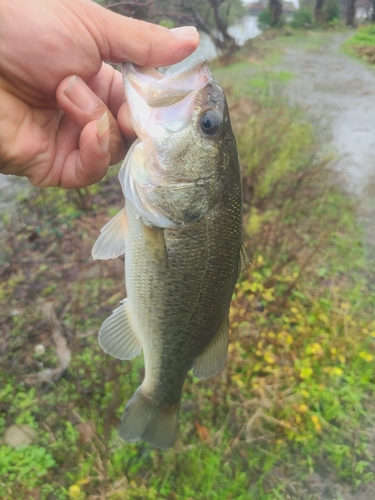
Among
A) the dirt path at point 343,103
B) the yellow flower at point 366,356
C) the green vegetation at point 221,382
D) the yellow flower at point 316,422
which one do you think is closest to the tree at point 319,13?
the dirt path at point 343,103

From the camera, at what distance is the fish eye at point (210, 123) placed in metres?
1.40

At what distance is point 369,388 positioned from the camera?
9.94 feet

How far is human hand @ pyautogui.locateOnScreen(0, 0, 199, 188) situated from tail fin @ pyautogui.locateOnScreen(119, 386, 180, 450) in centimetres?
114

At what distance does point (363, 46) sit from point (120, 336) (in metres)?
19.9

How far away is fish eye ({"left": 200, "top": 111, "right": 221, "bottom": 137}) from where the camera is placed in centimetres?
140

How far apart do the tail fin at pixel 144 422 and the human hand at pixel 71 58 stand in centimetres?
114

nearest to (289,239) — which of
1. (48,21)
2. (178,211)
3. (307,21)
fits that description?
(178,211)

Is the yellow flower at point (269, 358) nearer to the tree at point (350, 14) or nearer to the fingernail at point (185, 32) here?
the fingernail at point (185, 32)

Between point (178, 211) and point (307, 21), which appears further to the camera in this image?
point (307, 21)

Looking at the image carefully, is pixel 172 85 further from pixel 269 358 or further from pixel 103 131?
pixel 269 358

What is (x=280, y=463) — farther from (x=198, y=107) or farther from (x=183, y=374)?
(x=198, y=107)

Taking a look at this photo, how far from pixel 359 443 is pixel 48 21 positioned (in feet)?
10.1

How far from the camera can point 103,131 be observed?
153 cm

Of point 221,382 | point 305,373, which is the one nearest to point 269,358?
point 305,373
